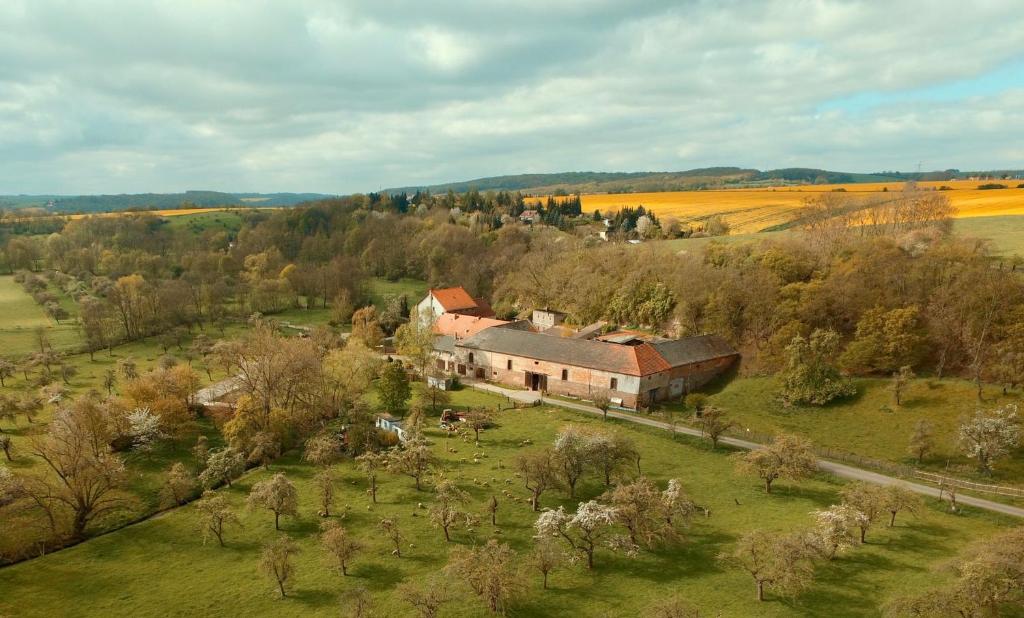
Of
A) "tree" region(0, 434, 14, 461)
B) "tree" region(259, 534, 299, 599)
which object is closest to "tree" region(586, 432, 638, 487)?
"tree" region(259, 534, 299, 599)

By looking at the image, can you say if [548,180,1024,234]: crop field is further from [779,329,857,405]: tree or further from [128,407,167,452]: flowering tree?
[128,407,167,452]: flowering tree

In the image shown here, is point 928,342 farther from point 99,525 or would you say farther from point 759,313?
point 99,525

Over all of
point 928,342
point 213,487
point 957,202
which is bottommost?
point 213,487

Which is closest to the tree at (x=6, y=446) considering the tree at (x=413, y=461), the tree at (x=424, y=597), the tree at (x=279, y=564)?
the tree at (x=413, y=461)

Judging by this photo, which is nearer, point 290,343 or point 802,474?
point 802,474

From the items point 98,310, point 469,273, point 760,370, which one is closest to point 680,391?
point 760,370
